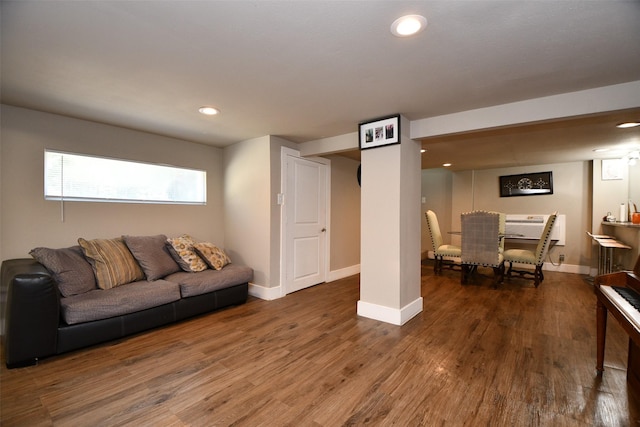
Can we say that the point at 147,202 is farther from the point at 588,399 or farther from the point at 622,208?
the point at 622,208

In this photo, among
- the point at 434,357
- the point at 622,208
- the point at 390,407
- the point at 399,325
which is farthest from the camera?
the point at 622,208

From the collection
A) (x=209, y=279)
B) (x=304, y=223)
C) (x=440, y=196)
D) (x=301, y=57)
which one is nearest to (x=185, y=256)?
(x=209, y=279)

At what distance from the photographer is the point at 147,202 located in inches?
138

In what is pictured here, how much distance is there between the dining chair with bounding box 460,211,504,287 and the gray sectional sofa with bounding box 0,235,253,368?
3.27 meters

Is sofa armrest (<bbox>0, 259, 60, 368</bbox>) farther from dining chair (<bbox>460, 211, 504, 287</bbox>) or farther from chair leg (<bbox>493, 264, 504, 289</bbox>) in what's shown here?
chair leg (<bbox>493, 264, 504, 289</bbox>)

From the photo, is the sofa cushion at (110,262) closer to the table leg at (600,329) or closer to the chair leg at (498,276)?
the table leg at (600,329)

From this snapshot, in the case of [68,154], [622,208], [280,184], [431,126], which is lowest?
[622,208]

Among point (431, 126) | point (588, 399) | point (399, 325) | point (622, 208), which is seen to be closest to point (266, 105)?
point (431, 126)

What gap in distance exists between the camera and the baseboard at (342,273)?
15.2 feet

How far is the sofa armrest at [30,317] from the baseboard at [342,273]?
3.32 m

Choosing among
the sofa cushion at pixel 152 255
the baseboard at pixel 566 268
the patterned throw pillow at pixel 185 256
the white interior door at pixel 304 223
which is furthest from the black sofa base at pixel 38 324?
the baseboard at pixel 566 268

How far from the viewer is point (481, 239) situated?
4098mm

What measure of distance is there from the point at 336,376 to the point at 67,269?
8.27 feet

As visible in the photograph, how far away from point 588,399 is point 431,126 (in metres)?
2.46
